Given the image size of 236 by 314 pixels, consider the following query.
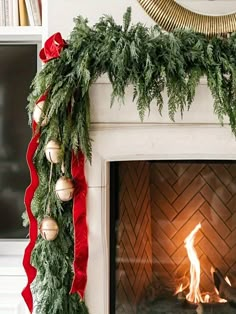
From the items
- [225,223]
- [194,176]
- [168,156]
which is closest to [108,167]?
[168,156]

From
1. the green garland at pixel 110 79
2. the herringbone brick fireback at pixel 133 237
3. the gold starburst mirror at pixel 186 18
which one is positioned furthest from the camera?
the herringbone brick fireback at pixel 133 237

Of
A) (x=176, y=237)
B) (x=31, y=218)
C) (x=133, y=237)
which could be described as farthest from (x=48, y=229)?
(x=176, y=237)

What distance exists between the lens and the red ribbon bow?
5.88ft

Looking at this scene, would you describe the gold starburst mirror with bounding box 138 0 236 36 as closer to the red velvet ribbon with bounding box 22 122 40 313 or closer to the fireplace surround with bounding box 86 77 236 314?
the fireplace surround with bounding box 86 77 236 314

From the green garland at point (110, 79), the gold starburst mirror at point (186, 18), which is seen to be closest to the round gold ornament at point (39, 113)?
the green garland at point (110, 79)

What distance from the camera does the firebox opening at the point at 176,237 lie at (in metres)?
2.03

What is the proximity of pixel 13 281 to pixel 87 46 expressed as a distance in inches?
38.0

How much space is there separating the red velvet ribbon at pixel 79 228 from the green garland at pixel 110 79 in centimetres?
4

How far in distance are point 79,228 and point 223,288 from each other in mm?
646

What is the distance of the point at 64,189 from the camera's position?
70.9 inches

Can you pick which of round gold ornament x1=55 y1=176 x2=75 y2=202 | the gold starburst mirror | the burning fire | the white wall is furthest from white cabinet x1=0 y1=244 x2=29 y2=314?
the gold starburst mirror

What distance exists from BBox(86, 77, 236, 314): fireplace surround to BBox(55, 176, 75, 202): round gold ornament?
8cm

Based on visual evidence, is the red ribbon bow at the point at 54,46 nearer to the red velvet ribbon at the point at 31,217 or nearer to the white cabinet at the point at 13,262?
the red velvet ribbon at the point at 31,217

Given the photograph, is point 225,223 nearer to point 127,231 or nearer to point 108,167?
point 127,231
